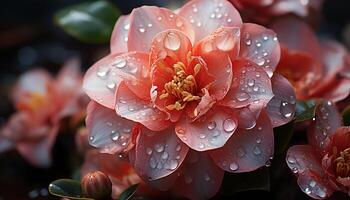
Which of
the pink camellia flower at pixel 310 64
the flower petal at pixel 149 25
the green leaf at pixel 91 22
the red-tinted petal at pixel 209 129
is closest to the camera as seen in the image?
the red-tinted petal at pixel 209 129

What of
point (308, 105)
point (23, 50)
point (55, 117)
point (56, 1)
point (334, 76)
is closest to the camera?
point (308, 105)

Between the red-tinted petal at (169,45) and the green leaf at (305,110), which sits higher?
the red-tinted petal at (169,45)

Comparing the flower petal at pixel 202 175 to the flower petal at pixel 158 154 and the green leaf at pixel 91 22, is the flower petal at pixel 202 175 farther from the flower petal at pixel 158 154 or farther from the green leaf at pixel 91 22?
the green leaf at pixel 91 22

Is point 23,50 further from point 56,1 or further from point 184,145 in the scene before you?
point 184,145

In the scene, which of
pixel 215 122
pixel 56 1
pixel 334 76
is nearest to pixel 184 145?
pixel 215 122

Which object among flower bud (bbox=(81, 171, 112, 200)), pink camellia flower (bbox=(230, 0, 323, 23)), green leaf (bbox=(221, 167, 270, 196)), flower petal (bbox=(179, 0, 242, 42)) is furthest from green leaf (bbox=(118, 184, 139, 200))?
pink camellia flower (bbox=(230, 0, 323, 23))

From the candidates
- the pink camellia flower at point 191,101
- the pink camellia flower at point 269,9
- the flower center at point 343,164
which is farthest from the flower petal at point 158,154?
the pink camellia flower at point 269,9
